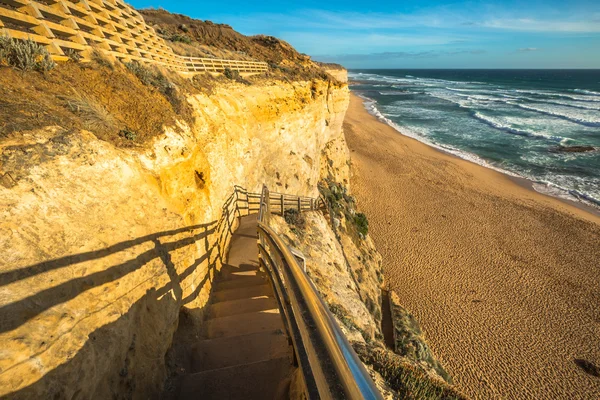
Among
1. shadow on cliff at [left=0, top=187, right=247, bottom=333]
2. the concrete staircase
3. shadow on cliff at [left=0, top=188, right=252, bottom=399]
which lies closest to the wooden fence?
shadow on cliff at [left=0, top=187, right=247, bottom=333]

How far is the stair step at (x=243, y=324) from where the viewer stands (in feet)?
14.3

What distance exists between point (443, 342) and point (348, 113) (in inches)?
1791

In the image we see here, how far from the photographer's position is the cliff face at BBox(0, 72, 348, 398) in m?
2.28

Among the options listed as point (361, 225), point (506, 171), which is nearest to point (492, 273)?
point (361, 225)

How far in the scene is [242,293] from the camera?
18.3 feet

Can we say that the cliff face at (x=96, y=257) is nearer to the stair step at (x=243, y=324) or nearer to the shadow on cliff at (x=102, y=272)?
the shadow on cliff at (x=102, y=272)

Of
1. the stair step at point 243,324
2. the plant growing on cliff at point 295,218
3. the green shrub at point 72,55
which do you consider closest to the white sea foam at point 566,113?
the plant growing on cliff at point 295,218

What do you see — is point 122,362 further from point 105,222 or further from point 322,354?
point 322,354

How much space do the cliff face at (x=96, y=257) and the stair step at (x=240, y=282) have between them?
0.99ft

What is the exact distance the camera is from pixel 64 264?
2.74m

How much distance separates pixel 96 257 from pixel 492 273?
1909 centimetres

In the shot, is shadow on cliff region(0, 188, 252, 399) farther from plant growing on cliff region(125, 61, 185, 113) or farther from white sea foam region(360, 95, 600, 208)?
white sea foam region(360, 95, 600, 208)

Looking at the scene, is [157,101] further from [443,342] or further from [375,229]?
[375,229]

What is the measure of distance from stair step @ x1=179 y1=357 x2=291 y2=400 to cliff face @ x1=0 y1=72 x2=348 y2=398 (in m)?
0.58
